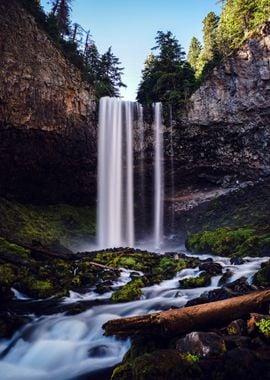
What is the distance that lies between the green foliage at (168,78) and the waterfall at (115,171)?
3.77 m

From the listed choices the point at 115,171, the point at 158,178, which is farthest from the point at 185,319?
the point at 158,178

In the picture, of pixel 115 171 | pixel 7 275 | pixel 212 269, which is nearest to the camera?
pixel 7 275

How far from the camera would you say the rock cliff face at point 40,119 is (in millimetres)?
20734

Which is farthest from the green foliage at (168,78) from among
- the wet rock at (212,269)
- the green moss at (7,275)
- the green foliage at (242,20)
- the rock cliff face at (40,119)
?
the green moss at (7,275)

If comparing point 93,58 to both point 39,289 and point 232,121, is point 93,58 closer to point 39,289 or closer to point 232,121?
point 232,121

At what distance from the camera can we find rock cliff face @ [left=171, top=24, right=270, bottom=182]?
25.5m

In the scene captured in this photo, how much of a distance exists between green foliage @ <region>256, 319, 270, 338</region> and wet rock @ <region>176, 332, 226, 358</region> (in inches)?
25.9

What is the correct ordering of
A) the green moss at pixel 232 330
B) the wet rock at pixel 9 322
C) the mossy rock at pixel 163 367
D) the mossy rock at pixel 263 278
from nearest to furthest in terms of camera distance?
1. the mossy rock at pixel 163 367
2. the green moss at pixel 232 330
3. the wet rock at pixel 9 322
4. the mossy rock at pixel 263 278

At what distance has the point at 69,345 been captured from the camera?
7.20 meters

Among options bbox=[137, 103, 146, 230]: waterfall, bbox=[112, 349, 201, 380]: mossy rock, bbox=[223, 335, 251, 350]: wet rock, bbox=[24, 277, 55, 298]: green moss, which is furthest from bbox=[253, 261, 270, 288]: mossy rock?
bbox=[137, 103, 146, 230]: waterfall

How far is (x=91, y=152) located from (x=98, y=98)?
4375mm

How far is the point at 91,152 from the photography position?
85.7 feet

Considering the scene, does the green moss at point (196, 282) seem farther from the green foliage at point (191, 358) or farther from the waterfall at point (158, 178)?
the waterfall at point (158, 178)

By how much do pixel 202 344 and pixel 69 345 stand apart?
3543mm
